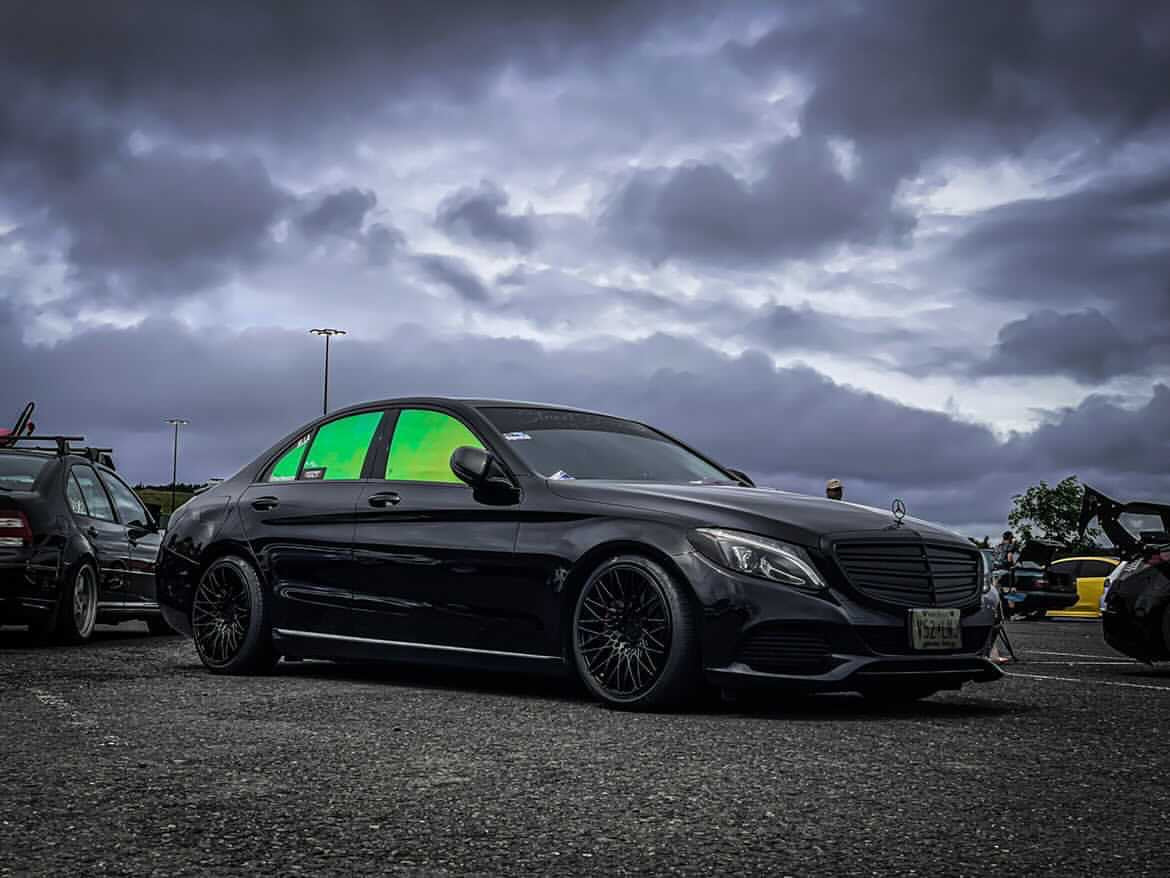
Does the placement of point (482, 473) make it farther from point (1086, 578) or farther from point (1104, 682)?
point (1086, 578)

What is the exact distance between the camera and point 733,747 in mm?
5531

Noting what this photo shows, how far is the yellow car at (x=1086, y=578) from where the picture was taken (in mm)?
29047

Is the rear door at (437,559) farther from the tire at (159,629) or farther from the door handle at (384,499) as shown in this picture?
the tire at (159,629)

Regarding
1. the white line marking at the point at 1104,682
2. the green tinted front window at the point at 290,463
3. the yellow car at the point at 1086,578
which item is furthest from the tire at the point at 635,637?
the yellow car at the point at 1086,578

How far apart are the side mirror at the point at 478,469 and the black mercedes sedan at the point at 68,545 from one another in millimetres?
4914

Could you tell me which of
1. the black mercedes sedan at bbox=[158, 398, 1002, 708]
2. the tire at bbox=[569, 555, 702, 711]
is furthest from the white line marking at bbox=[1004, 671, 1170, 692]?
A: the tire at bbox=[569, 555, 702, 711]

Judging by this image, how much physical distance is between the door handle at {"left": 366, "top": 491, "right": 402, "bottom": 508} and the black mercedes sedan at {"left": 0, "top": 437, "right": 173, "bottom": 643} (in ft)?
13.5

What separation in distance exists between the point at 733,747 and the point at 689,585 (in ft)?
3.79

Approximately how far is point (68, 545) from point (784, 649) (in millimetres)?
6898

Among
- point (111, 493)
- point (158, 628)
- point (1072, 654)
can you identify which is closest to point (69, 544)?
point (111, 493)

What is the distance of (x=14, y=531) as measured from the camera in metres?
10.8

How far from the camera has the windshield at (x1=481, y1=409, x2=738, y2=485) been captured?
7.63 m

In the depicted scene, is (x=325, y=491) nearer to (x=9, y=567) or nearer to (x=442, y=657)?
(x=442, y=657)

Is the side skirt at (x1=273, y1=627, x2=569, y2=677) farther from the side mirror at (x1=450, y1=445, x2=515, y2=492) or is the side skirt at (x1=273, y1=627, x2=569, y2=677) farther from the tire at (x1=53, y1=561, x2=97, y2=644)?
the tire at (x1=53, y1=561, x2=97, y2=644)
